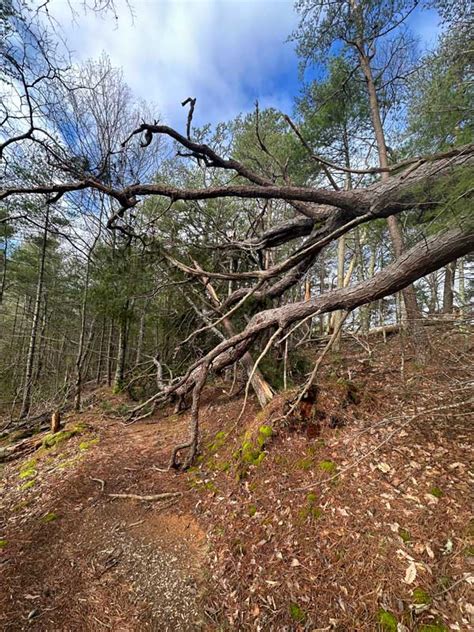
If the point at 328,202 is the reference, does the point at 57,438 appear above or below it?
below

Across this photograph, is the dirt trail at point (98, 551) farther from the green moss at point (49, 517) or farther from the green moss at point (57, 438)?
the green moss at point (57, 438)

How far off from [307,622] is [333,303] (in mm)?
2958

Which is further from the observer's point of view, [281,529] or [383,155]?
[383,155]

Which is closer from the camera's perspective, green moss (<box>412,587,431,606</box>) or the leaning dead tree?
green moss (<box>412,587,431,606</box>)

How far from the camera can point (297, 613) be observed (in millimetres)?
1917

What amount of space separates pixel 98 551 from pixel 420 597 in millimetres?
2745

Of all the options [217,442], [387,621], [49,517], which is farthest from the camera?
[217,442]

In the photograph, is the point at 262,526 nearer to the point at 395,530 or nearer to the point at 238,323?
the point at 395,530

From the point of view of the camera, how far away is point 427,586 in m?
1.73

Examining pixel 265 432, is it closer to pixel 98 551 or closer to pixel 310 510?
pixel 310 510

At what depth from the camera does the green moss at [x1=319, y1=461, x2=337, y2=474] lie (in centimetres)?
277

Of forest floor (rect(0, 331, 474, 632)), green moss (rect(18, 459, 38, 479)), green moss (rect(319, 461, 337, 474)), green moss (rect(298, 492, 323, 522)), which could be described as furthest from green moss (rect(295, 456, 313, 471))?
green moss (rect(18, 459, 38, 479))

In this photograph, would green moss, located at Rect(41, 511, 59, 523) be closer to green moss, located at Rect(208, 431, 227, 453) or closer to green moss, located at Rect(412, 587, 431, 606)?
green moss, located at Rect(208, 431, 227, 453)

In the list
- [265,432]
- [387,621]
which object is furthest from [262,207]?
[387,621]
